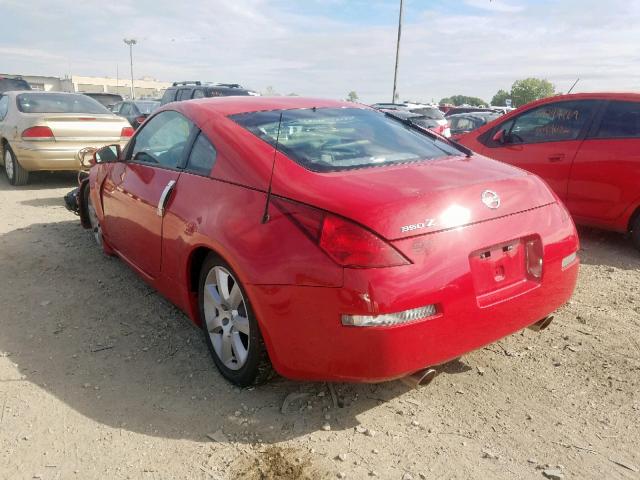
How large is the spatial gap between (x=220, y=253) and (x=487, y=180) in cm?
134

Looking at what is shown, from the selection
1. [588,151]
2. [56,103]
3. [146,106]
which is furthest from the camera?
[146,106]

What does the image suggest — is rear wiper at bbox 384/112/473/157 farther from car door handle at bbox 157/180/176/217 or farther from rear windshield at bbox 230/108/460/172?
car door handle at bbox 157/180/176/217

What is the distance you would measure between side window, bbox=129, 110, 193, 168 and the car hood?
1.10 meters

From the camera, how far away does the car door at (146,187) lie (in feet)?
10.9

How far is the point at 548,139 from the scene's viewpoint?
570 centimetres

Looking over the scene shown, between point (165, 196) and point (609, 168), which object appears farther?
point (609, 168)

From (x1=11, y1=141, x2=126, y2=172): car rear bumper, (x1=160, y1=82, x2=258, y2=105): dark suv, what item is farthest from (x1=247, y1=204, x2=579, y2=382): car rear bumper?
(x1=160, y1=82, x2=258, y2=105): dark suv

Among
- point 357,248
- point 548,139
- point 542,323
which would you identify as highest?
point 548,139

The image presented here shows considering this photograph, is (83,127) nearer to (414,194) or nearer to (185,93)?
(185,93)

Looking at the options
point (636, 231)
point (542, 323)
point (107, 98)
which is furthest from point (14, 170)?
point (107, 98)

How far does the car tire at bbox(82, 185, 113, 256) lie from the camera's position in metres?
4.68

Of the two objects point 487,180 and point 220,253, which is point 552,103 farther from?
point 220,253

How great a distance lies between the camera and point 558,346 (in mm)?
3277

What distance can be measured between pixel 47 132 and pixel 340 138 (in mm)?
6324
